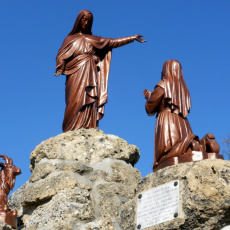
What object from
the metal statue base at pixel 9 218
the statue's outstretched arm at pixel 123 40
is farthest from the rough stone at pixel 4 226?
the statue's outstretched arm at pixel 123 40

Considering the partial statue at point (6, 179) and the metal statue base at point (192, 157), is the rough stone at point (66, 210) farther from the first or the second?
the metal statue base at point (192, 157)

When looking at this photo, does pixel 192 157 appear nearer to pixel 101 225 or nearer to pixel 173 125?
pixel 173 125

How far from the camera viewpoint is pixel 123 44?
8055 mm

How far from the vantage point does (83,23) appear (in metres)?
8.14

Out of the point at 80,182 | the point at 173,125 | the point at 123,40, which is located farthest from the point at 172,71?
the point at 123,40

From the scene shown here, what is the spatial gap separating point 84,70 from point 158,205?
3130mm

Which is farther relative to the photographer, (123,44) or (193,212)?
(123,44)

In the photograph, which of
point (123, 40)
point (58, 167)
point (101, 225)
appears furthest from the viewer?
point (123, 40)

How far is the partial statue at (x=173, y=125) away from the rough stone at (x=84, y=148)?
0.63 meters

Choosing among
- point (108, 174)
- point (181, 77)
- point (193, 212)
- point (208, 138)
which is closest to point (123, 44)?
point (181, 77)

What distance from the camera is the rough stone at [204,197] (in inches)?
175

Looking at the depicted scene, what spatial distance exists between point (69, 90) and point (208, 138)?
2837 millimetres

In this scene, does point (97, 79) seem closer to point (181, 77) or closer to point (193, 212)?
point (181, 77)

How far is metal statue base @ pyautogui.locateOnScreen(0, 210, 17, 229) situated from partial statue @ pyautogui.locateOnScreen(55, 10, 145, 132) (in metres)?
1.34
